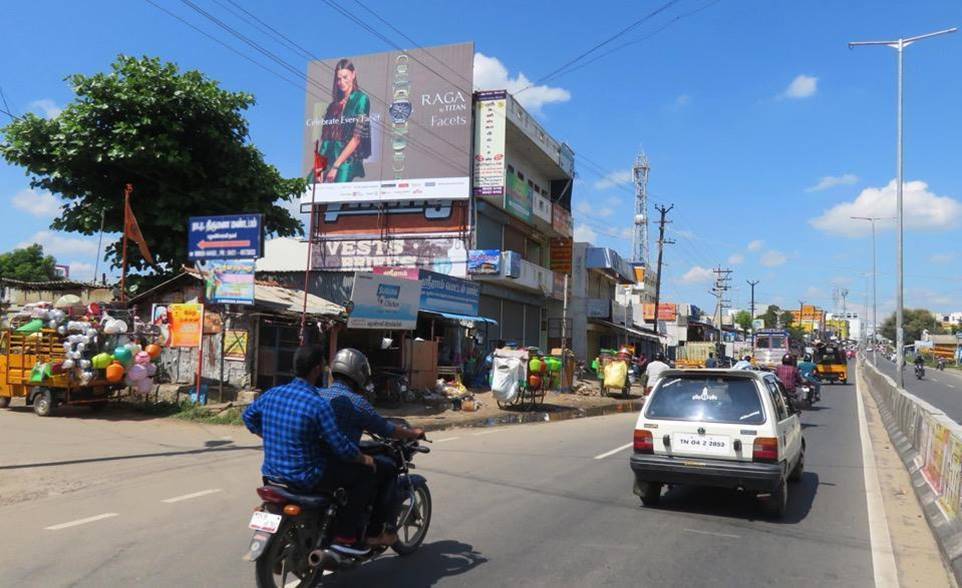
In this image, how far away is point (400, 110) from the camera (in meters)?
31.3

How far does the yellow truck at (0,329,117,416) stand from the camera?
14414mm

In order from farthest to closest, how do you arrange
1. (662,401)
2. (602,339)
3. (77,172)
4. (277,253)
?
1. (602,339)
2. (277,253)
3. (77,172)
4. (662,401)

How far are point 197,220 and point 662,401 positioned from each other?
42.2 feet

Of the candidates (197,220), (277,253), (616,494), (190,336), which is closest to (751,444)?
(616,494)

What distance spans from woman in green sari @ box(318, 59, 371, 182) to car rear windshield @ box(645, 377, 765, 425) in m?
25.5

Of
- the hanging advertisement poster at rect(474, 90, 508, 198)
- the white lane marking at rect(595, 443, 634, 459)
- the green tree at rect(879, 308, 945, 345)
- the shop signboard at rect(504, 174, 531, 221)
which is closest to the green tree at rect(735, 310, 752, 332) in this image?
the green tree at rect(879, 308, 945, 345)

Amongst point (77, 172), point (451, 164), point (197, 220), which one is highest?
point (451, 164)

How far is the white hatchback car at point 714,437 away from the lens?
7191 mm

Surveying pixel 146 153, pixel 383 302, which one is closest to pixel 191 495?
pixel 383 302

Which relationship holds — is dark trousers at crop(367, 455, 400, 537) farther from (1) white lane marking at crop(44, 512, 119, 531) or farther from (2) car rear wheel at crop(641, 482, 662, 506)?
(2) car rear wheel at crop(641, 482, 662, 506)

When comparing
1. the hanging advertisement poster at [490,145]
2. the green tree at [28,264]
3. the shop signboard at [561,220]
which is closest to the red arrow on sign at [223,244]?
the hanging advertisement poster at [490,145]

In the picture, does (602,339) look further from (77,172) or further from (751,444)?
(751,444)

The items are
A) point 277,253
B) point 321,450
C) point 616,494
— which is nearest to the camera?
point 321,450

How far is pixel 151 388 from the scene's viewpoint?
15672 millimetres
